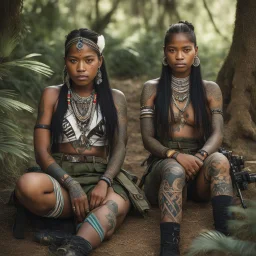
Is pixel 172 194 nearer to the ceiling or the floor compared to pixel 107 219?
nearer to the ceiling

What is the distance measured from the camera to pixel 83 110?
4.43 meters

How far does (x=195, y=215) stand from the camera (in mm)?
4438

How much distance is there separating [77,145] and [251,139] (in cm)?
226

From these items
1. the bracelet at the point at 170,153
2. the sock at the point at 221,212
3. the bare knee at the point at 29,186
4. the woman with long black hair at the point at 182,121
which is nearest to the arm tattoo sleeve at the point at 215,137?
the woman with long black hair at the point at 182,121

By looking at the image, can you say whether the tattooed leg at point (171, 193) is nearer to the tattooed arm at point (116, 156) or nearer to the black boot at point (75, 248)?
the tattooed arm at point (116, 156)

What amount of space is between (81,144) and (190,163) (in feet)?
3.23

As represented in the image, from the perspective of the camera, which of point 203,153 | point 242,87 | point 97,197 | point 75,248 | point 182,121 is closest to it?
point 75,248

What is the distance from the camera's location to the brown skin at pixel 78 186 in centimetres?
383

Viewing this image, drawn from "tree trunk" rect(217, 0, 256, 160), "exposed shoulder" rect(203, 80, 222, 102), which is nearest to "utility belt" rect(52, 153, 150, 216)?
"exposed shoulder" rect(203, 80, 222, 102)

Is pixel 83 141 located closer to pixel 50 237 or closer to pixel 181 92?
pixel 50 237

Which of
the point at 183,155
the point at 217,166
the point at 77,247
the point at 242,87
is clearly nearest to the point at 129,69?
the point at 242,87

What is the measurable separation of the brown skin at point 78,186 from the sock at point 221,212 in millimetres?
757

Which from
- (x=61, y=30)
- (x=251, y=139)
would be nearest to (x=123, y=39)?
(x=61, y=30)

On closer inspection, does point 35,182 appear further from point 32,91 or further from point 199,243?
point 32,91
